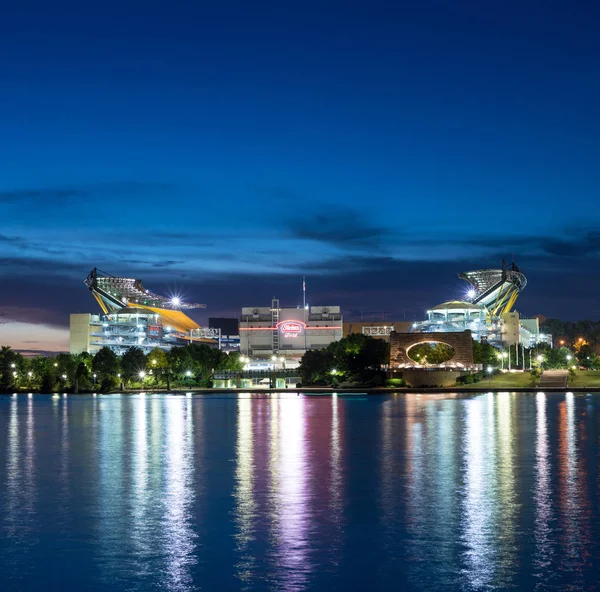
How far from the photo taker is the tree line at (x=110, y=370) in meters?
148

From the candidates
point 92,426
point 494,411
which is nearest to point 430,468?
point 92,426

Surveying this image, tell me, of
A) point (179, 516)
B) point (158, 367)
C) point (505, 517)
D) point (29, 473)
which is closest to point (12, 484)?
point (29, 473)

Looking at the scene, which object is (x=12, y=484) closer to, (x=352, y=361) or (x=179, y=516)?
(x=179, y=516)

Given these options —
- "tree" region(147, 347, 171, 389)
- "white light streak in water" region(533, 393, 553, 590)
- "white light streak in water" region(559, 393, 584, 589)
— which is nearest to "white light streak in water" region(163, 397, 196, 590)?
"white light streak in water" region(533, 393, 553, 590)

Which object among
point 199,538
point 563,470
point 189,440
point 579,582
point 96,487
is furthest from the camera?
point 189,440

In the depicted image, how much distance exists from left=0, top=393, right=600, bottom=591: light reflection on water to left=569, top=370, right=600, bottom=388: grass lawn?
77.9m

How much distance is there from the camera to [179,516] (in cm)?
2466

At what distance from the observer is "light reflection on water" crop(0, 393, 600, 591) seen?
18.5 m

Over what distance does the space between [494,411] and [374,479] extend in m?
42.0

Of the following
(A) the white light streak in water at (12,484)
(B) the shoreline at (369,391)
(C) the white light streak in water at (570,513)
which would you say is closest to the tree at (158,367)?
(B) the shoreline at (369,391)

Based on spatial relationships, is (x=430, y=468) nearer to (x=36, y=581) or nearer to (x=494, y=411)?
(x=36, y=581)

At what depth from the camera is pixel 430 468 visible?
3491 centimetres

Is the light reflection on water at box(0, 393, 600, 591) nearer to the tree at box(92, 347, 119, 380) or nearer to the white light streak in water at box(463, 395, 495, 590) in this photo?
the white light streak in water at box(463, 395, 495, 590)

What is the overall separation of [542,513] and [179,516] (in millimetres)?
9844
